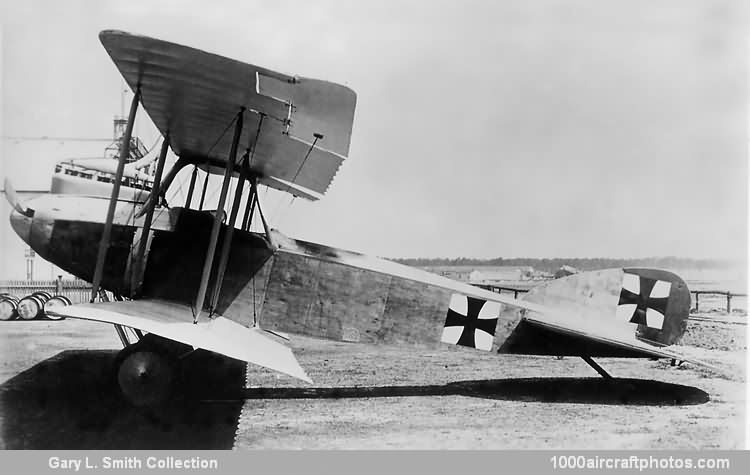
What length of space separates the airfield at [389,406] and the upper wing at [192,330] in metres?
0.70

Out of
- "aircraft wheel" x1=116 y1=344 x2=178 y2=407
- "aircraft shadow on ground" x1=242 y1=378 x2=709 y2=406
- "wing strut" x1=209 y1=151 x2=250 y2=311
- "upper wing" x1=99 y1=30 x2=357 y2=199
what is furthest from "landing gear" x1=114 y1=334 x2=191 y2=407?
"upper wing" x1=99 y1=30 x2=357 y2=199

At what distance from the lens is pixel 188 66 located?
163 inches

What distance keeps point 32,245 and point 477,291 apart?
15.5ft

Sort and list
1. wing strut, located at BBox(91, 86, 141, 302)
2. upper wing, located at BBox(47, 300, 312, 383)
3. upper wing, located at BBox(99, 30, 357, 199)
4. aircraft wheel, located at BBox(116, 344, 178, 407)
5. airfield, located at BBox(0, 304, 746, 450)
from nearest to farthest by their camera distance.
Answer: upper wing, located at BBox(99, 30, 357, 199)
upper wing, located at BBox(47, 300, 312, 383)
aircraft wheel, located at BBox(116, 344, 178, 407)
airfield, located at BBox(0, 304, 746, 450)
wing strut, located at BBox(91, 86, 141, 302)

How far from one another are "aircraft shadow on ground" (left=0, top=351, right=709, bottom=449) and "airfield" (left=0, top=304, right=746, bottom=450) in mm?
14

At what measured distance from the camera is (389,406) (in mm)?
5535

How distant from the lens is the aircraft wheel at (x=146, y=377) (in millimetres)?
4387

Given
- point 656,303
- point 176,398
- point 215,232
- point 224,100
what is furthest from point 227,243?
point 656,303

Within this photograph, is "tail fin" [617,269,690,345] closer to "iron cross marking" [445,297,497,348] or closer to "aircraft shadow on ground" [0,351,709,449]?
"aircraft shadow on ground" [0,351,709,449]

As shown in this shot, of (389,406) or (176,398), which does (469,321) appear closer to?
(389,406)

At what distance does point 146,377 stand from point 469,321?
3.33 meters

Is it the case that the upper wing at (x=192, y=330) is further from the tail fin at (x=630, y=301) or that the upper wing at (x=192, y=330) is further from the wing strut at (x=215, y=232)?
the tail fin at (x=630, y=301)

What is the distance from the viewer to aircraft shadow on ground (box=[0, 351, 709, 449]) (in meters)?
4.32

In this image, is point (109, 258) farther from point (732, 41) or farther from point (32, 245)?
point (732, 41)
